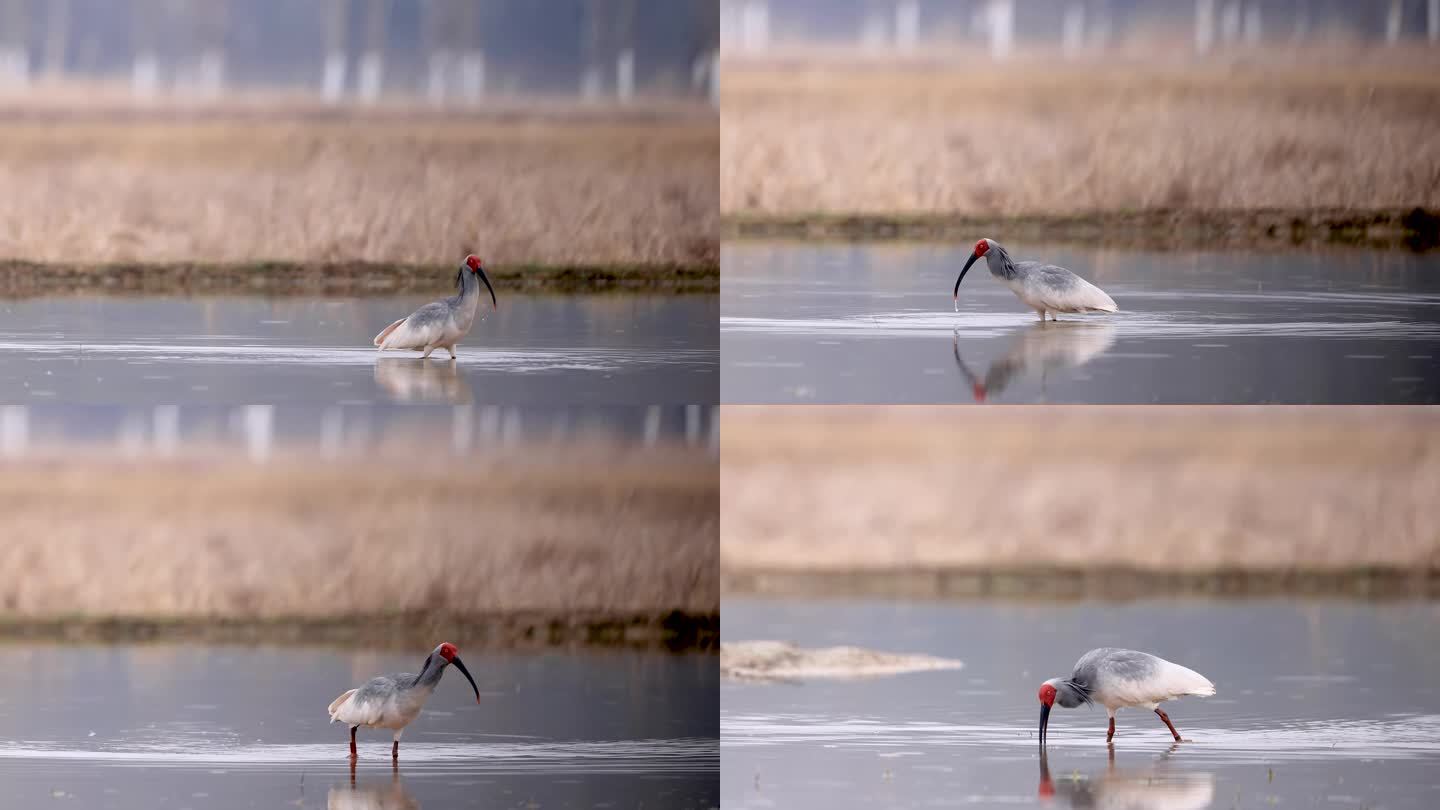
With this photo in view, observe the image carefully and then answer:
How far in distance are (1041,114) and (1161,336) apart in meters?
1.75

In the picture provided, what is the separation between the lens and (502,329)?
9977 millimetres

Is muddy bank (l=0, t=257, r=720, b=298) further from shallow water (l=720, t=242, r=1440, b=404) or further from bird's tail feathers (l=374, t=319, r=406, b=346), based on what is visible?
bird's tail feathers (l=374, t=319, r=406, b=346)

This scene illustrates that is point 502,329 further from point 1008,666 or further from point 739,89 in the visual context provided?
point 1008,666

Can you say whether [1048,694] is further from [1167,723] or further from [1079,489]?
[1079,489]

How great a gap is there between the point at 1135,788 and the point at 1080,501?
2893 millimetres

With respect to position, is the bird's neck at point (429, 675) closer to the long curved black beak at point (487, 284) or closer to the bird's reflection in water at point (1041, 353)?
the long curved black beak at point (487, 284)

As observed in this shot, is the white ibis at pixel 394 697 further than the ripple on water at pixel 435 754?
No

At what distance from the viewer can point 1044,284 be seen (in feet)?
30.5

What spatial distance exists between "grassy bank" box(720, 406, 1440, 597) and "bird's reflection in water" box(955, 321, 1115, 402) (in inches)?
30.8

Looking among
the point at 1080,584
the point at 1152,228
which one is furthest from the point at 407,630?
the point at 1152,228

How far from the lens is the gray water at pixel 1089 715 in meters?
7.87

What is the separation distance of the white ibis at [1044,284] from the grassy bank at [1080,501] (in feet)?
3.36

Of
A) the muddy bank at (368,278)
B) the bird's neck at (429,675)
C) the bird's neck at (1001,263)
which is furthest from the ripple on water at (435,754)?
the bird's neck at (1001,263)

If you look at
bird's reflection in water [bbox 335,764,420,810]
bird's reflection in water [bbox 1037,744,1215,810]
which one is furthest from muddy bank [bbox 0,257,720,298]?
bird's reflection in water [bbox 1037,744,1215,810]
